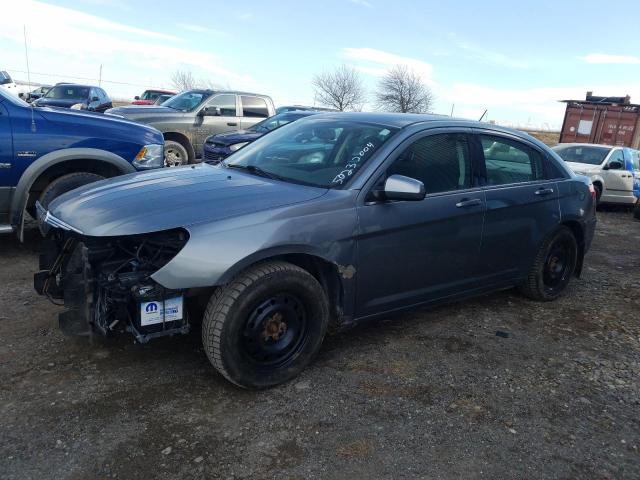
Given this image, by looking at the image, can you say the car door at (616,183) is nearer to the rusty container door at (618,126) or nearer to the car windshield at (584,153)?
the car windshield at (584,153)

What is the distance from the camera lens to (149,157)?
5781mm

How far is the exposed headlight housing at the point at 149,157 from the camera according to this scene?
5691 mm

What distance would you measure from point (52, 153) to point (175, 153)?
590 centimetres

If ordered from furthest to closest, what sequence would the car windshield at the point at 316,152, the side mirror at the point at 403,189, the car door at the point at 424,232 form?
the car windshield at the point at 316,152 < the car door at the point at 424,232 < the side mirror at the point at 403,189

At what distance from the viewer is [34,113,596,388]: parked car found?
2902mm

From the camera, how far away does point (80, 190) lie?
368 centimetres

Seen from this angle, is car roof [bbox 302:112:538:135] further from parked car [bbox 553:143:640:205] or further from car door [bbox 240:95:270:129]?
car door [bbox 240:95:270:129]

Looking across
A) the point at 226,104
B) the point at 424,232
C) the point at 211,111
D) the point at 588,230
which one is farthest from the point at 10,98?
the point at 226,104

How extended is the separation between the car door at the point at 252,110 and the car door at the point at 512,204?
8.70 metres

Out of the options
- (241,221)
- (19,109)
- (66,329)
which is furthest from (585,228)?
(19,109)

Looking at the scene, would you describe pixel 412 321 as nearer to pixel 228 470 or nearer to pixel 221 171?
pixel 221 171

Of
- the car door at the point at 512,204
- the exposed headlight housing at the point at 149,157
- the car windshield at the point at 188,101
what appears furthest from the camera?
the car windshield at the point at 188,101

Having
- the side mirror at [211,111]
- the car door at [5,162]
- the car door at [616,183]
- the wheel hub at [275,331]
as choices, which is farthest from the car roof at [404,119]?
the car door at [616,183]

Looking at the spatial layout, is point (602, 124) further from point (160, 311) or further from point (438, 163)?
point (160, 311)
